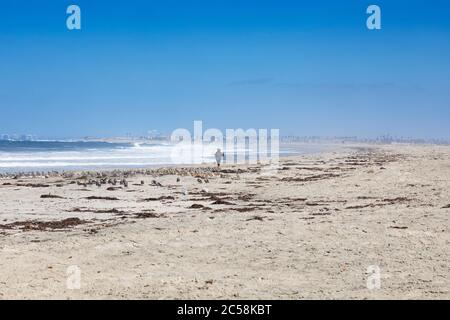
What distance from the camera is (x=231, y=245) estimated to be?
14.2 m

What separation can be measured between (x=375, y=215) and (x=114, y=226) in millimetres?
8371

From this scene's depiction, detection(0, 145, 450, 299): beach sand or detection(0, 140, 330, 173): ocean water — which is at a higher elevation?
detection(0, 140, 330, 173): ocean water

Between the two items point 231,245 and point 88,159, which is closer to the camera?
point 231,245

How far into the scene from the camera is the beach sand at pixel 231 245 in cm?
1033

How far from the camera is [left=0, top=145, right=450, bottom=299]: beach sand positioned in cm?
1033

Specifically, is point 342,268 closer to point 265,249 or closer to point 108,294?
point 265,249

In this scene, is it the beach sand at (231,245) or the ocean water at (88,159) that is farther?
the ocean water at (88,159)

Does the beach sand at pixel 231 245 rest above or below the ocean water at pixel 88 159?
below

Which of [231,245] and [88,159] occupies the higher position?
[88,159]

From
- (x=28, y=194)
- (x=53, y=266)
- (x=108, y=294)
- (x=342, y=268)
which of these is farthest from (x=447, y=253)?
(x=28, y=194)

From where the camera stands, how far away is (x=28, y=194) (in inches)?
1065

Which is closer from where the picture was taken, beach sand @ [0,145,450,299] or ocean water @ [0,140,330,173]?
beach sand @ [0,145,450,299]
